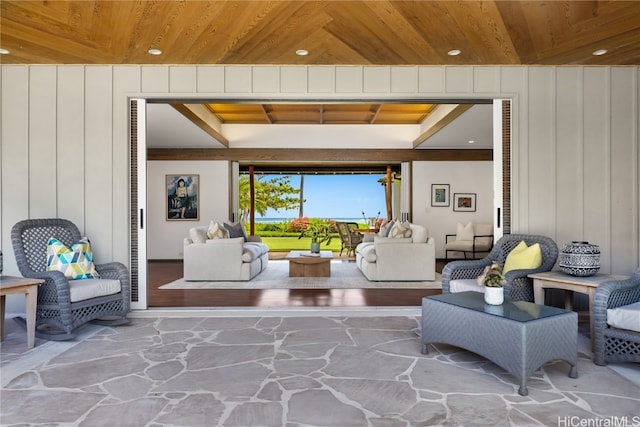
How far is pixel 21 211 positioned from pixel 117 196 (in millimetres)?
1032

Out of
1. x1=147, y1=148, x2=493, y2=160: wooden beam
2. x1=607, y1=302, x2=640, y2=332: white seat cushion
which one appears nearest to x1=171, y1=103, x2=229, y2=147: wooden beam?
x1=147, y1=148, x2=493, y2=160: wooden beam

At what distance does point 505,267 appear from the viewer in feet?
12.9

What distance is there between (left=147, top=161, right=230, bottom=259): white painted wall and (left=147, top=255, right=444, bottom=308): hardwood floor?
3618 millimetres

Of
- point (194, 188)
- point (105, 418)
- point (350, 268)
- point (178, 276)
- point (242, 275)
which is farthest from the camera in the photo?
point (194, 188)

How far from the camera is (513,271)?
3580 mm

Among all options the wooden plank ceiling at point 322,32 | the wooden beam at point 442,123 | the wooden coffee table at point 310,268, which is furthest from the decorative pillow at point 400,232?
the wooden plank ceiling at point 322,32

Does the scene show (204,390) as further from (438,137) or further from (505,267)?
(438,137)

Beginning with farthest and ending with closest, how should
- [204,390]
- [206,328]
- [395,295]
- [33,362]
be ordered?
[395,295] < [206,328] < [33,362] < [204,390]

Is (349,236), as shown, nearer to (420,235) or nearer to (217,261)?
(420,235)

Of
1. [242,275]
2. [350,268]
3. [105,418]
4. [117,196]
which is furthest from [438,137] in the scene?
[105,418]

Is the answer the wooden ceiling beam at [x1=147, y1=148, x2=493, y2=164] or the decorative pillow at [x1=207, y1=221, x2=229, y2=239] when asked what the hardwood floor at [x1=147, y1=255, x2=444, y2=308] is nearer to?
the decorative pillow at [x1=207, y1=221, x2=229, y2=239]

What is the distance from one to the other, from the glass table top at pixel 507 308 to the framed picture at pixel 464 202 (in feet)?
22.8

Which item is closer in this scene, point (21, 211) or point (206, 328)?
point (206, 328)

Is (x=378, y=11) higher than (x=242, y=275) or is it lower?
higher
